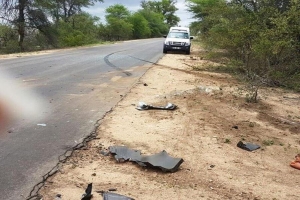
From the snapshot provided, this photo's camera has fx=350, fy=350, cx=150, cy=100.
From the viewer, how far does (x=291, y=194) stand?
406 centimetres

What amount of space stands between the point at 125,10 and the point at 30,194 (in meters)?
73.9

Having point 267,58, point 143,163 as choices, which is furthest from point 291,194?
point 267,58

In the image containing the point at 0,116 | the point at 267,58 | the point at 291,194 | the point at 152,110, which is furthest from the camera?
the point at 267,58

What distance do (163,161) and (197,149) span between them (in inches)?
35.2

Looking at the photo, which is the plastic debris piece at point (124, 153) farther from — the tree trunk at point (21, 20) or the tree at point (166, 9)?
the tree at point (166, 9)

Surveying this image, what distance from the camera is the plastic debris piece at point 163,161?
14.4 feet

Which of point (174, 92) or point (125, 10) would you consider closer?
point (174, 92)

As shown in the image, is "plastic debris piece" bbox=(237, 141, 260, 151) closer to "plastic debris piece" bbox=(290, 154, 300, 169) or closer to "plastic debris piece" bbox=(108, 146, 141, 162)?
"plastic debris piece" bbox=(290, 154, 300, 169)

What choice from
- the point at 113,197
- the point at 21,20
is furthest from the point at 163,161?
the point at 21,20

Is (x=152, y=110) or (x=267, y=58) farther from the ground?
(x=267, y=58)

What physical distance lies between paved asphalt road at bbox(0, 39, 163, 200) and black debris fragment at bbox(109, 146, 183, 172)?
30.7 inches

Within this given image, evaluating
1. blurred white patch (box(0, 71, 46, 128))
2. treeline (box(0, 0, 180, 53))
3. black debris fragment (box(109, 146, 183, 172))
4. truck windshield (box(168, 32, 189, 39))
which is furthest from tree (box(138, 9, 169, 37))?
black debris fragment (box(109, 146, 183, 172))

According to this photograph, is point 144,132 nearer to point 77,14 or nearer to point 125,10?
point 77,14

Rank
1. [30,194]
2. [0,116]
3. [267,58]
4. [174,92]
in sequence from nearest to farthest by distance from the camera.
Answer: [30,194] < [0,116] < [174,92] < [267,58]
